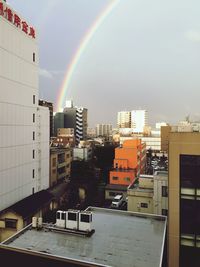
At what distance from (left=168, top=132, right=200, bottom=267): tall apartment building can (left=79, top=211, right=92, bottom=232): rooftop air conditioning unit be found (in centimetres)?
314

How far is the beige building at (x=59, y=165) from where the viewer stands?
30.7 meters

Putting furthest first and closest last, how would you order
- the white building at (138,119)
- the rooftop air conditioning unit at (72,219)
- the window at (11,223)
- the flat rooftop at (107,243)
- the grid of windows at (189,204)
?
the white building at (138,119)
the window at (11,223)
the rooftop air conditioning unit at (72,219)
the grid of windows at (189,204)
the flat rooftop at (107,243)

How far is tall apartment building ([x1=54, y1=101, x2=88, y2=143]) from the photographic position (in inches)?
3406

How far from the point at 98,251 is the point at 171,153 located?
174 inches

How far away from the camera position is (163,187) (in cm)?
1648

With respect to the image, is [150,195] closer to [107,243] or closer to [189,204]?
[189,204]

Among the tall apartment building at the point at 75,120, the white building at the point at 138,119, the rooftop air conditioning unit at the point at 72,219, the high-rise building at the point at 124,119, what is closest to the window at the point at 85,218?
the rooftop air conditioning unit at the point at 72,219

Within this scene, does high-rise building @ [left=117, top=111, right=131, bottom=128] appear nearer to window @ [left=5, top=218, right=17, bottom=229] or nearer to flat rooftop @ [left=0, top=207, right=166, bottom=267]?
window @ [left=5, top=218, right=17, bottom=229]

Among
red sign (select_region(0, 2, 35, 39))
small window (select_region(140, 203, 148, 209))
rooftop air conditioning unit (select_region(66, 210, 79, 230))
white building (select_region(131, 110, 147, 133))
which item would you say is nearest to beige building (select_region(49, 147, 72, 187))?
red sign (select_region(0, 2, 35, 39))

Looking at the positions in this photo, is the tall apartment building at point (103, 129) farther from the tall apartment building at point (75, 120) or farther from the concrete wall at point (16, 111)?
the concrete wall at point (16, 111)

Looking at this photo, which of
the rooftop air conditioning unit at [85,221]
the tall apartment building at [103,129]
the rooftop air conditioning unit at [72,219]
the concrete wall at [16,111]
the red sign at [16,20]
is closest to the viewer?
the rooftop air conditioning unit at [85,221]

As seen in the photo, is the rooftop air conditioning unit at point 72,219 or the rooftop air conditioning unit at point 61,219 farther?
the rooftop air conditioning unit at point 61,219

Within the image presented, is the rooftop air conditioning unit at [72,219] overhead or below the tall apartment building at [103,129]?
below

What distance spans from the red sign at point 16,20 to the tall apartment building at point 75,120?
63.3 metres
